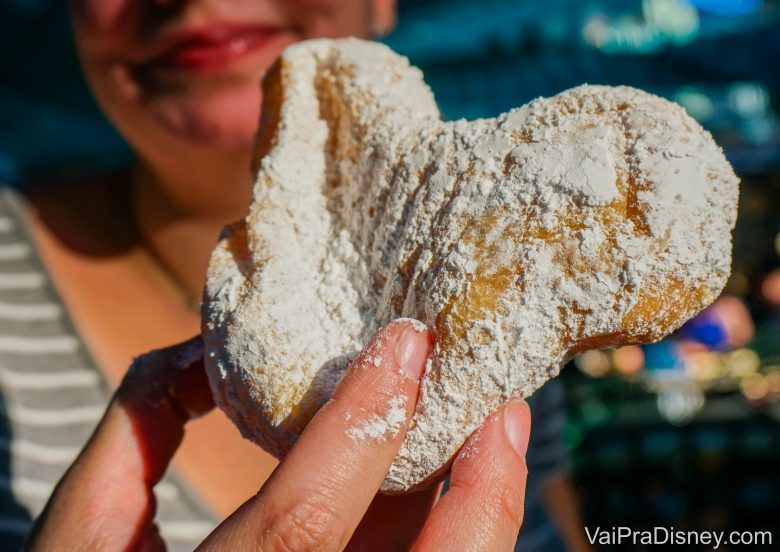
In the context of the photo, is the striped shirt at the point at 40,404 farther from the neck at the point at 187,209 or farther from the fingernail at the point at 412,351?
the fingernail at the point at 412,351

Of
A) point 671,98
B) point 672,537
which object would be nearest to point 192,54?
Result: point 671,98

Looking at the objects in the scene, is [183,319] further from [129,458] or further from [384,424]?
[384,424]

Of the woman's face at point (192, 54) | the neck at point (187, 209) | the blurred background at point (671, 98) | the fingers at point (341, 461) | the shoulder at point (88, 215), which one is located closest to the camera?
the fingers at point (341, 461)

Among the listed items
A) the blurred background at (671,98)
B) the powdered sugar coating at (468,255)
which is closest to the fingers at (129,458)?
the powdered sugar coating at (468,255)

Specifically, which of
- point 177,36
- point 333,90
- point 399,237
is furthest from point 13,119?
point 399,237

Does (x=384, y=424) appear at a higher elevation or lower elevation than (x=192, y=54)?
lower

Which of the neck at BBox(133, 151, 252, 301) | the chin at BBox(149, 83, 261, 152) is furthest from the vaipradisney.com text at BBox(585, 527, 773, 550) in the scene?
the chin at BBox(149, 83, 261, 152)
